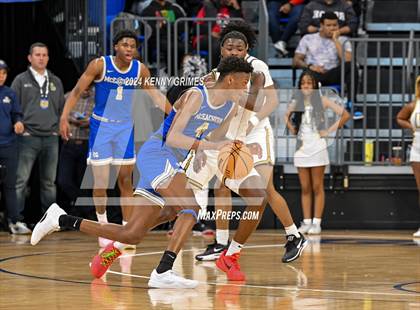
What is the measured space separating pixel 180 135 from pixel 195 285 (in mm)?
1136

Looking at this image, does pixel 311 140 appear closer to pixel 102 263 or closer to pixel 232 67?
pixel 102 263

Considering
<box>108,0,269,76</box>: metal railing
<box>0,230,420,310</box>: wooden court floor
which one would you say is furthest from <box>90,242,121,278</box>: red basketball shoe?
<box>108,0,269,76</box>: metal railing

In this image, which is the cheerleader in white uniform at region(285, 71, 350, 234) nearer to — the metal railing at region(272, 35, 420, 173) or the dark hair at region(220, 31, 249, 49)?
the metal railing at region(272, 35, 420, 173)

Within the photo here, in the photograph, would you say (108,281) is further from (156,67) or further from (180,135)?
(156,67)

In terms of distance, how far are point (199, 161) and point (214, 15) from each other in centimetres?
730

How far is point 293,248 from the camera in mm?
10219

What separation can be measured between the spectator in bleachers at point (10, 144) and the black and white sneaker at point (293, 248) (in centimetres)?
490

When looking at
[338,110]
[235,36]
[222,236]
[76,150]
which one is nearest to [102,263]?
[222,236]

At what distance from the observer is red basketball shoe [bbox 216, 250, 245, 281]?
9184 mm

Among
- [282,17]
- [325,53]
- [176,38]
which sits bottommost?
[325,53]

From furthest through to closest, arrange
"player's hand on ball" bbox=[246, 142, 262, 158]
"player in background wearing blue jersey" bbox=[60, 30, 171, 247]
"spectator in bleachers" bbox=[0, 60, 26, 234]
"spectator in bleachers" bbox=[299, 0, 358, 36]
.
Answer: "spectator in bleachers" bbox=[299, 0, 358, 36] < "spectator in bleachers" bbox=[0, 60, 26, 234] < "player in background wearing blue jersey" bbox=[60, 30, 171, 247] < "player's hand on ball" bbox=[246, 142, 262, 158]

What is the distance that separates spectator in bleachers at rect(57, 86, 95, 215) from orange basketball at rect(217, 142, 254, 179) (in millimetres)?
5071

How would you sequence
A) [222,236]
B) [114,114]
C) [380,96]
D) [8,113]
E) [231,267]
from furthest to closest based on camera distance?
[380,96], [8,113], [114,114], [222,236], [231,267]

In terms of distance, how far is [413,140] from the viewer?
47.3ft
